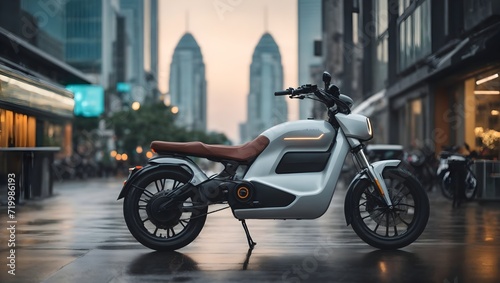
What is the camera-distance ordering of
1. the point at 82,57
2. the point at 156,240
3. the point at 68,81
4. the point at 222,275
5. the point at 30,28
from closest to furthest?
the point at 222,275 < the point at 156,240 < the point at 68,81 < the point at 30,28 < the point at 82,57

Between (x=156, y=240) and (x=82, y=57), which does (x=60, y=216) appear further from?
(x=82, y=57)

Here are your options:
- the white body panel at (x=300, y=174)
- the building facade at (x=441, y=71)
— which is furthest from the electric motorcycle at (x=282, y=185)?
the building facade at (x=441, y=71)

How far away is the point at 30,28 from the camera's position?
36.8 metres

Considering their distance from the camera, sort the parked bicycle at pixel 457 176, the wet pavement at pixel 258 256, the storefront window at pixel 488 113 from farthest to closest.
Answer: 1. the storefront window at pixel 488 113
2. the parked bicycle at pixel 457 176
3. the wet pavement at pixel 258 256

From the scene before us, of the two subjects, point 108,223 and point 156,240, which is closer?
point 156,240

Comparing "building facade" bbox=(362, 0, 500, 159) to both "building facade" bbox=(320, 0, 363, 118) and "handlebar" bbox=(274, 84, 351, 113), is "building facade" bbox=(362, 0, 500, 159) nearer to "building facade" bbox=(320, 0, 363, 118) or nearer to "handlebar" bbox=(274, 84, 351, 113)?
"building facade" bbox=(320, 0, 363, 118)

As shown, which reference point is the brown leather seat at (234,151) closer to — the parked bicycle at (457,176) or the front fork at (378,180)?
the front fork at (378,180)

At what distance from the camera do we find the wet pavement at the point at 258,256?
5.86 m

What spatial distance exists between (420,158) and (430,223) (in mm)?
10478

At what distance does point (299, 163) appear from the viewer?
24.1ft

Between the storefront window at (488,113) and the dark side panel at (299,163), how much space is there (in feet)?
39.5

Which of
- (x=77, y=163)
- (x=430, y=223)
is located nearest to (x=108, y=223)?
(x=430, y=223)

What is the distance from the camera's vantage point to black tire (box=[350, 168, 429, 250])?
24.0 feet

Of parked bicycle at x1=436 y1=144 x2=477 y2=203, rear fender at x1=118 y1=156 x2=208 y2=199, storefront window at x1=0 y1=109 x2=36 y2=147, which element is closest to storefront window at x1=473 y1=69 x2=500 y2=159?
parked bicycle at x1=436 y1=144 x2=477 y2=203
